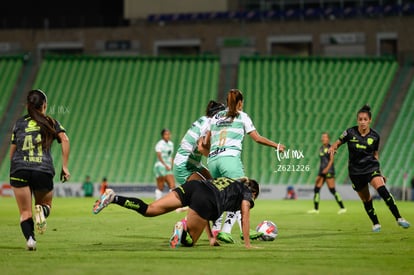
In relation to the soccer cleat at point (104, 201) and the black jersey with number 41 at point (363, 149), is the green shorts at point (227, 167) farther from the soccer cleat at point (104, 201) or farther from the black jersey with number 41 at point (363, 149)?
the black jersey with number 41 at point (363, 149)

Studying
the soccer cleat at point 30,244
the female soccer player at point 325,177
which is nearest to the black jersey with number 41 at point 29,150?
the soccer cleat at point 30,244

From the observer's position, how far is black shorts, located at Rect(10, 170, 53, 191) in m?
13.8

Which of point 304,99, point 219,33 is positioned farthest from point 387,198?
point 219,33

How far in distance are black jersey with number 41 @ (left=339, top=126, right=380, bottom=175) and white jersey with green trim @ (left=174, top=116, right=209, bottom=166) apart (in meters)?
3.35

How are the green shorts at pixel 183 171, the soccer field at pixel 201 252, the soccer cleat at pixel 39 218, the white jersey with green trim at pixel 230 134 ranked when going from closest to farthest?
the soccer field at pixel 201 252, the soccer cleat at pixel 39 218, the white jersey with green trim at pixel 230 134, the green shorts at pixel 183 171

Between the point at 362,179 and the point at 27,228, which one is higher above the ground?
the point at 362,179

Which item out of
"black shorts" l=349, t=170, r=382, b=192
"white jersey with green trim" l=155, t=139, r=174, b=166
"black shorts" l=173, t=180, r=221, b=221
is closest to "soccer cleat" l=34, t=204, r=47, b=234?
"black shorts" l=173, t=180, r=221, b=221

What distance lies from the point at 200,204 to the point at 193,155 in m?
2.94

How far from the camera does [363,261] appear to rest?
486 inches

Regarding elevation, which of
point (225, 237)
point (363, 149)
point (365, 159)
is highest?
point (363, 149)

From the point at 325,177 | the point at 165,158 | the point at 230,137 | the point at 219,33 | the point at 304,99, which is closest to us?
the point at 230,137

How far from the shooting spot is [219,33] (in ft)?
175

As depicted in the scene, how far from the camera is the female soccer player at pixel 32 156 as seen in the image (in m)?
13.8

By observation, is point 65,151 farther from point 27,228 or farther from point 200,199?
point 200,199
